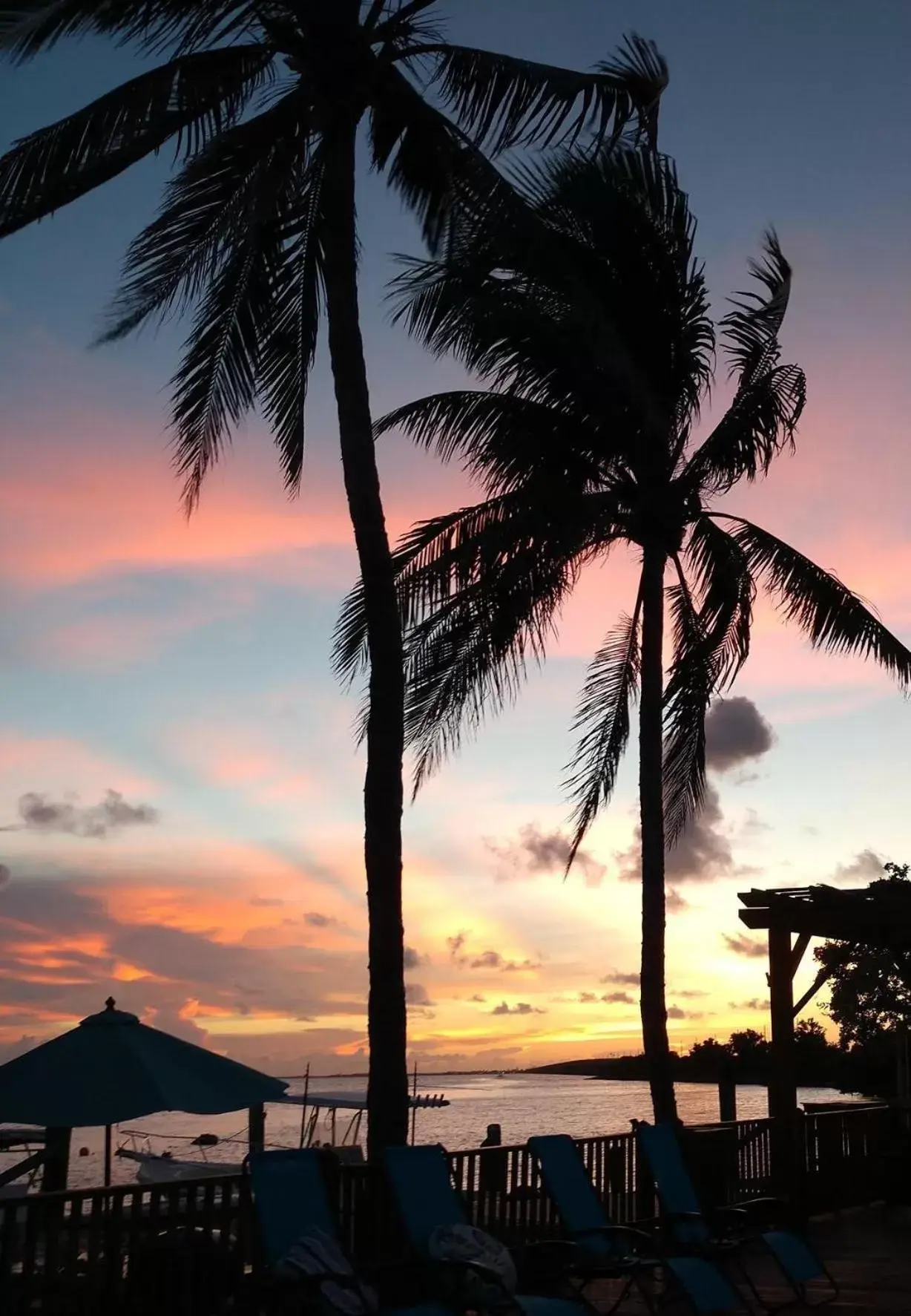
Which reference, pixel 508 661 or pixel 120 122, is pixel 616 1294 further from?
pixel 120 122

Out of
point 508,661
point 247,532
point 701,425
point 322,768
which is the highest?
point 701,425

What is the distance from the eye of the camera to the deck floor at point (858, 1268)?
930 centimetres

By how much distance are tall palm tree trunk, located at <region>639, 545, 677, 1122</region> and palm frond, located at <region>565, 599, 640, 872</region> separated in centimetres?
102

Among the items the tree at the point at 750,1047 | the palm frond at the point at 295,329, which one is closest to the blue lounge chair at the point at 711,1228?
the palm frond at the point at 295,329

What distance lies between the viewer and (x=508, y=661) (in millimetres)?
16094

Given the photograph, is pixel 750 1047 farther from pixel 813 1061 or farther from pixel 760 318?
pixel 760 318

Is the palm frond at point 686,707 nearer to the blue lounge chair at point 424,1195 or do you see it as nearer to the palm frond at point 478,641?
the palm frond at point 478,641

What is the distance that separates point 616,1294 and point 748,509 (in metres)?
9.85

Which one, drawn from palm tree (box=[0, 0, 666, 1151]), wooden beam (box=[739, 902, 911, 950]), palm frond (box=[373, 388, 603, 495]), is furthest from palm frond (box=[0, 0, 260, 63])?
wooden beam (box=[739, 902, 911, 950])

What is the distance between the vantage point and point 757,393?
52.7 feet

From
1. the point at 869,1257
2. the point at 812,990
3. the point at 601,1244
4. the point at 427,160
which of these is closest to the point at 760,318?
the point at 427,160

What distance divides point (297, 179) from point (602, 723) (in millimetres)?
7739

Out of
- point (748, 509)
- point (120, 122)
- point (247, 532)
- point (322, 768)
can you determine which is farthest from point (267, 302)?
point (748, 509)

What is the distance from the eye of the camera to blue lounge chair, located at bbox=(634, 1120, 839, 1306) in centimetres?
916
